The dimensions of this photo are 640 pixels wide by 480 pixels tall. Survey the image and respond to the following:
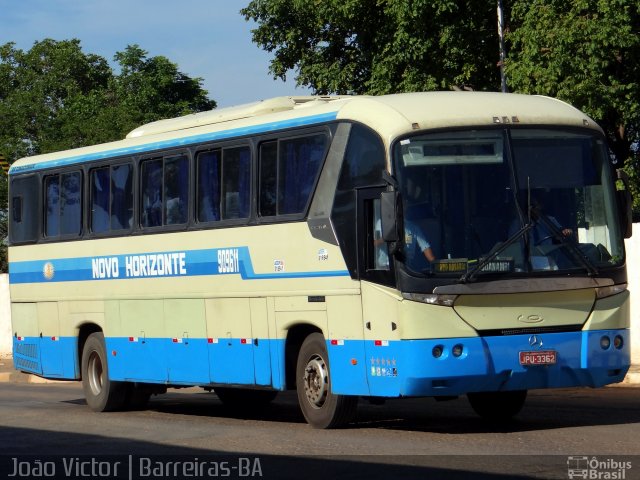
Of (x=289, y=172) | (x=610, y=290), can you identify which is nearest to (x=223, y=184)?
(x=289, y=172)

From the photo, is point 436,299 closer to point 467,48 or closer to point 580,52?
point 580,52

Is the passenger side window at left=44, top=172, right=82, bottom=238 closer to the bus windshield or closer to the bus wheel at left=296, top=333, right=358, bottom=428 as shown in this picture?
the bus wheel at left=296, top=333, right=358, bottom=428

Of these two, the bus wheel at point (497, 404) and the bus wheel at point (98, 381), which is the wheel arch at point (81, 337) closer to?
the bus wheel at point (98, 381)

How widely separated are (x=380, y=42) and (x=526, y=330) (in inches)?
1005

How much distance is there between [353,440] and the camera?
13.0m

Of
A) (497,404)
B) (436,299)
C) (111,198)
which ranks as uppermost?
(111,198)

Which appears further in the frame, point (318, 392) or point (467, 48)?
point (467, 48)

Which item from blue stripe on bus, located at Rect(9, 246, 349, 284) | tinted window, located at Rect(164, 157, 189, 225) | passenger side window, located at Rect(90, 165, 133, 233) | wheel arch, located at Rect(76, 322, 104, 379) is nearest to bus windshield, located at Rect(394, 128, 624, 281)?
blue stripe on bus, located at Rect(9, 246, 349, 284)

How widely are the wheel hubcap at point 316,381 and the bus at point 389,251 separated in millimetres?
29

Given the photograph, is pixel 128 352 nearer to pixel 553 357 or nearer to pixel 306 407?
pixel 306 407

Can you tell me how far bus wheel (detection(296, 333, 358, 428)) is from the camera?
14148 millimetres

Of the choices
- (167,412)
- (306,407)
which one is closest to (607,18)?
(167,412)

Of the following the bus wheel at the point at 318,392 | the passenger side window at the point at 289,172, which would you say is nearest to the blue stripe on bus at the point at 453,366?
the bus wheel at the point at 318,392

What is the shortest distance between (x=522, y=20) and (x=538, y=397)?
18772mm
